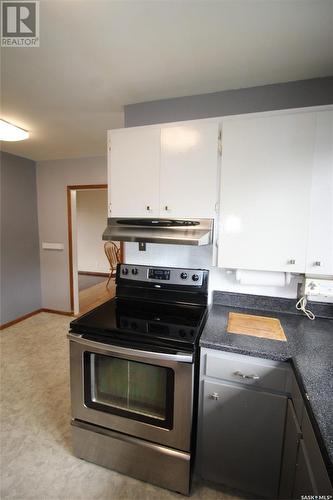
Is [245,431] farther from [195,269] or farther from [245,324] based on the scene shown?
[195,269]

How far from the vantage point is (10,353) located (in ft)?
9.25

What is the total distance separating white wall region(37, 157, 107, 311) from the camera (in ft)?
11.7

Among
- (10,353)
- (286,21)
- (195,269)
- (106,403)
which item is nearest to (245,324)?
(195,269)

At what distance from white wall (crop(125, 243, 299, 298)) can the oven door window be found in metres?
0.81

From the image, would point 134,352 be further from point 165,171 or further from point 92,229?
point 92,229

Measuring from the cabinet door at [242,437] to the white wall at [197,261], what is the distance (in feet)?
2.43

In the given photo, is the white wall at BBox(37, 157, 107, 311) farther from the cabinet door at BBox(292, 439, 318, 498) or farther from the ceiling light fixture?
the cabinet door at BBox(292, 439, 318, 498)

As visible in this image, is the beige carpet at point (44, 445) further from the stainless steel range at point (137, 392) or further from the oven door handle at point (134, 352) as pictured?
the oven door handle at point (134, 352)

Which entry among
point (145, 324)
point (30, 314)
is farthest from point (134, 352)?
point (30, 314)

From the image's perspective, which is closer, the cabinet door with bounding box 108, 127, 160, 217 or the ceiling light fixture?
the cabinet door with bounding box 108, 127, 160, 217

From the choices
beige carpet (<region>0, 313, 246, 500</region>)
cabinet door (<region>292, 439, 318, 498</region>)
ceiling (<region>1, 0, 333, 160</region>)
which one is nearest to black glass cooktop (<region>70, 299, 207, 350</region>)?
cabinet door (<region>292, 439, 318, 498</region>)

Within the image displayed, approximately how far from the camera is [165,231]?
1.56 metres

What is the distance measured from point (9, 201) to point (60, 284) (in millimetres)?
1473

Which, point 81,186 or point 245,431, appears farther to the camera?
point 81,186
